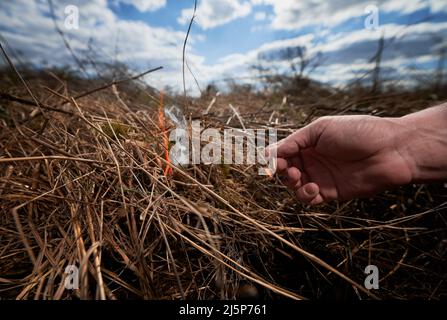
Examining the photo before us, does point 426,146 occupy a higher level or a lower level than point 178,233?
higher

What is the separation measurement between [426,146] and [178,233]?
1.07 metres

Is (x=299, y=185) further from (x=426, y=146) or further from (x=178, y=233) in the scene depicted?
(x=178, y=233)

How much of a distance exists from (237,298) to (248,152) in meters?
0.70

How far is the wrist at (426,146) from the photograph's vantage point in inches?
40.4

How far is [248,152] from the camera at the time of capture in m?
1.31

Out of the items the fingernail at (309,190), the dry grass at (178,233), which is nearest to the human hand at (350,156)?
the fingernail at (309,190)

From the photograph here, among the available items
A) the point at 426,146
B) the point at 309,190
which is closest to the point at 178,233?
the point at 309,190

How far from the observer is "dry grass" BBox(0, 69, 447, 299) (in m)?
0.76

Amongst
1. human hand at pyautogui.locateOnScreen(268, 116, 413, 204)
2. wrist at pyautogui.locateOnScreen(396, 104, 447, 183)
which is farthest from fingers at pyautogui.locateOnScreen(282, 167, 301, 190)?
wrist at pyautogui.locateOnScreen(396, 104, 447, 183)

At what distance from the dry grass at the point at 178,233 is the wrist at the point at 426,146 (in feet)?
0.54

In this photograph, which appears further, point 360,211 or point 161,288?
point 360,211

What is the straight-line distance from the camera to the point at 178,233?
30.0 inches
